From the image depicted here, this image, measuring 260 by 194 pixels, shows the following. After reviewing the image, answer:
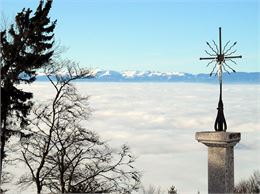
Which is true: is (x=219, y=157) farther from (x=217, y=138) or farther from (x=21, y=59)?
(x=21, y=59)

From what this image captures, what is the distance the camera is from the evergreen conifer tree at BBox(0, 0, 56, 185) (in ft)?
42.3

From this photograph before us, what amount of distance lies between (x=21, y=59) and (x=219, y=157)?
8.54 metres

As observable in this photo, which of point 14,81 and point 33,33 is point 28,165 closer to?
point 14,81

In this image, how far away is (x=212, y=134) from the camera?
22.1 ft

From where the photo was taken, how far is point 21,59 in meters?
13.2

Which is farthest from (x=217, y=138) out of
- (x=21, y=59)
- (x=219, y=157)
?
(x=21, y=59)

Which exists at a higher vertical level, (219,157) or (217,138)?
(217,138)

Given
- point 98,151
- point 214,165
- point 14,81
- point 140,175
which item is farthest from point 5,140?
point 214,165

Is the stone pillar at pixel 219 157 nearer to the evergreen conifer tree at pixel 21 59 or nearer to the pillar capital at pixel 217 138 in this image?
the pillar capital at pixel 217 138

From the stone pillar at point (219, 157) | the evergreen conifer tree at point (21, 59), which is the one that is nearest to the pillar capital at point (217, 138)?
the stone pillar at point (219, 157)

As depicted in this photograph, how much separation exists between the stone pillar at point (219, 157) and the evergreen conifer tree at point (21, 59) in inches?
311

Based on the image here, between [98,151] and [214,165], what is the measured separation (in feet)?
23.6

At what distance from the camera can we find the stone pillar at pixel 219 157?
6691mm

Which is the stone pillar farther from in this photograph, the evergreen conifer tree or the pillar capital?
the evergreen conifer tree
